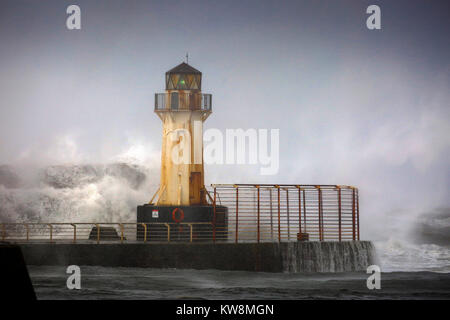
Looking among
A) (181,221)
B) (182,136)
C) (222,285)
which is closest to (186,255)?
(181,221)

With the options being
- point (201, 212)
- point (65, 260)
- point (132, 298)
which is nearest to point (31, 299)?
point (132, 298)

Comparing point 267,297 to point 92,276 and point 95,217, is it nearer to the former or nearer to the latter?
point 92,276

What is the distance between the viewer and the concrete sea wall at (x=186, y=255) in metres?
21.5

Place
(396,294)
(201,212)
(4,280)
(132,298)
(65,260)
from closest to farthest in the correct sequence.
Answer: (4,280) → (132,298) → (396,294) → (65,260) → (201,212)

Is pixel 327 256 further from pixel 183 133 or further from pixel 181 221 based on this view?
pixel 183 133

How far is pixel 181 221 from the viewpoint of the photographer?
2306 cm

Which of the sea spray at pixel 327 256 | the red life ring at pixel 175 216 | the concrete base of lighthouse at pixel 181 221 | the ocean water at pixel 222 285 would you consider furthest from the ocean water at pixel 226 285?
the red life ring at pixel 175 216

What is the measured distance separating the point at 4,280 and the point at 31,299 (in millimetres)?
525

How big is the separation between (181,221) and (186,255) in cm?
181

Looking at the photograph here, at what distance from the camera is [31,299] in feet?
29.1

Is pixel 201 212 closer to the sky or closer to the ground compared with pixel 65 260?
closer to the sky

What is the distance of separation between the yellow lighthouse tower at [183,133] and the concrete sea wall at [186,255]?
2824mm

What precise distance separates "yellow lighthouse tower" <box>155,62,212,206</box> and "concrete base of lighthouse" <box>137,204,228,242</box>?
0.88 metres

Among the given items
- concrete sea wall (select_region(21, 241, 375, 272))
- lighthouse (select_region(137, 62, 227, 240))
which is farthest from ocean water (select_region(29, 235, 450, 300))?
lighthouse (select_region(137, 62, 227, 240))
